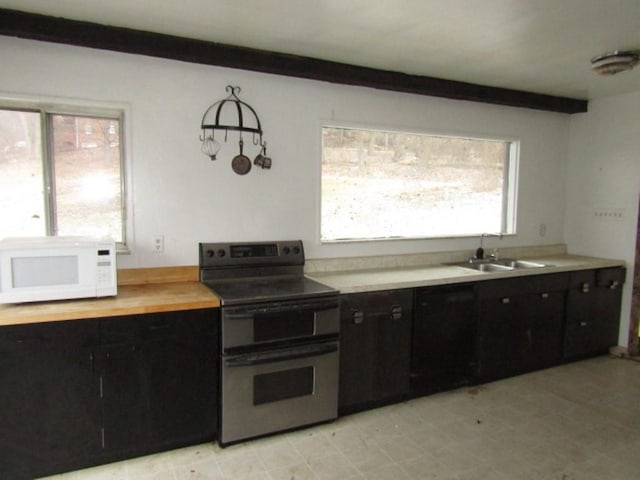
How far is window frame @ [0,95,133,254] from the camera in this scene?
248 cm

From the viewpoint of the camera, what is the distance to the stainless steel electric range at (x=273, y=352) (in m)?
2.40

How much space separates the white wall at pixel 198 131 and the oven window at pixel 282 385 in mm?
923

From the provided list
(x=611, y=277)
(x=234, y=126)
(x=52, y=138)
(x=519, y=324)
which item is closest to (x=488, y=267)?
(x=519, y=324)

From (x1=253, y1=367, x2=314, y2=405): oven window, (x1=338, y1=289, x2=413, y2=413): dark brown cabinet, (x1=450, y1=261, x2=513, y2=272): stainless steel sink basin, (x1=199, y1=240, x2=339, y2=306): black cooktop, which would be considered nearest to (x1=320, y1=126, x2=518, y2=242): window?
(x1=450, y1=261, x2=513, y2=272): stainless steel sink basin

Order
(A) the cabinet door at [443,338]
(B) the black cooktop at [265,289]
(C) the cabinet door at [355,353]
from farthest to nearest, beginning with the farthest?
(A) the cabinet door at [443,338] → (C) the cabinet door at [355,353] → (B) the black cooktop at [265,289]

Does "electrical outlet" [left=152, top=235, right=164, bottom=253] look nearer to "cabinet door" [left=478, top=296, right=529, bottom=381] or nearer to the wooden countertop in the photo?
the wooden countertop

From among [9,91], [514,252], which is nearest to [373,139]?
[514,252]

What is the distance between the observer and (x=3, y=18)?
223 cm

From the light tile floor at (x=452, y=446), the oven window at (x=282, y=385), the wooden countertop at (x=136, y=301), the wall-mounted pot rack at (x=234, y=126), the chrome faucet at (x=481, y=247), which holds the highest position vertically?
the wall-mounted pot rack at (x=234, y=126)

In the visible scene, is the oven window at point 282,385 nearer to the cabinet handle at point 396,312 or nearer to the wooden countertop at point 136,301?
the wooden countertop at point 136,301

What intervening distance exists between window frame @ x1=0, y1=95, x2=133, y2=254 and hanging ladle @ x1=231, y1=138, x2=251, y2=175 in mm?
653

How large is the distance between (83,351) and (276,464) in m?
1.15

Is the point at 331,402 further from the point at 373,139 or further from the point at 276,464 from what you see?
the point at 373,139

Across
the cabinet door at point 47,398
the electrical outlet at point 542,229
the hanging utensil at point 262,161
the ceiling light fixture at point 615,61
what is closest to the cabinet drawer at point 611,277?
the electrical outlet at point 542,229
